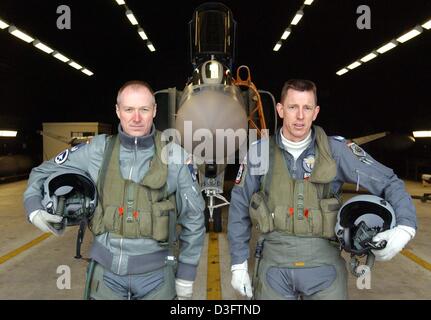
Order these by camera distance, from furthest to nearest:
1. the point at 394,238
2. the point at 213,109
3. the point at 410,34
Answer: the point at 410,34, the point at 213,109, the point at 394,238

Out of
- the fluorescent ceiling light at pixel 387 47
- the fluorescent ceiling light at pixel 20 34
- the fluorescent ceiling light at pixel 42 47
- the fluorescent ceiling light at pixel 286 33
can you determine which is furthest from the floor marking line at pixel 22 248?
the fluorescent ceiling light at pixel 387 47

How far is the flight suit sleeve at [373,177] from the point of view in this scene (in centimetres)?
218

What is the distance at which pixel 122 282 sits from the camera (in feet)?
7.24

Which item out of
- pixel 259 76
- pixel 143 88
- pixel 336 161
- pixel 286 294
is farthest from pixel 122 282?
pixel 259 76

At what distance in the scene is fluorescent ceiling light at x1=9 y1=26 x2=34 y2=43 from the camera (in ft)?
32.3

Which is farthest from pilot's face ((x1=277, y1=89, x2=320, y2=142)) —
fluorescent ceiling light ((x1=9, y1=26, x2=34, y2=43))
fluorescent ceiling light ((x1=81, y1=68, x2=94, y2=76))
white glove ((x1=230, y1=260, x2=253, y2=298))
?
fluorescent ceiling light ((x1=81, y1=68, x2=94, y2=76))

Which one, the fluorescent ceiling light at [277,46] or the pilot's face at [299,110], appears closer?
the pilot's face at [299,110]

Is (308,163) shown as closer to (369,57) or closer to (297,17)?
(297,17)

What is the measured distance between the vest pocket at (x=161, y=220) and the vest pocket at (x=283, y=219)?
2.01ft

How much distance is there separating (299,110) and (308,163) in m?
0.33

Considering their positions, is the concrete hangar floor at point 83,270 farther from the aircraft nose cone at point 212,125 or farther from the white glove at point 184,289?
the white glove at point 184,289

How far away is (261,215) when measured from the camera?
2.35 m

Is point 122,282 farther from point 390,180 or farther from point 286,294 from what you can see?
point 390,180

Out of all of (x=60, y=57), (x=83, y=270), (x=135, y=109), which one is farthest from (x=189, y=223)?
(x=60, y=57)
